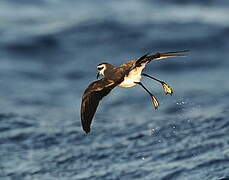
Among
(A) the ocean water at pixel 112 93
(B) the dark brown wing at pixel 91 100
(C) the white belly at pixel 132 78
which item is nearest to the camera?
(B) the dark brown wing at pixel 91 100

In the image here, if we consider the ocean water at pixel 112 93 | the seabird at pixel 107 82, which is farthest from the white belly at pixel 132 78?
the ocean water at pixel 112 93

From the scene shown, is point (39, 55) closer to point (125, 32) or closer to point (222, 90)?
point (125, 32)

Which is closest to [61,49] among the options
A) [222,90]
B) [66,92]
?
[66,92]

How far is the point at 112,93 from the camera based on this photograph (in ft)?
54.6

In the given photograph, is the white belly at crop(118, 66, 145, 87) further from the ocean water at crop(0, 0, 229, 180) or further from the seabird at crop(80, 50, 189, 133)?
the ocean water at crop(0, 0, 229, 180)

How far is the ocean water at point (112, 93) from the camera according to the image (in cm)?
1191

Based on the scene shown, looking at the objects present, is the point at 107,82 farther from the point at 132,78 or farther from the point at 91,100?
the point at 132,78

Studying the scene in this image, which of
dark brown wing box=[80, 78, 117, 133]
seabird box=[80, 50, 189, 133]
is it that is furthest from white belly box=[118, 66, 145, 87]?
dark brown wing box=[80, 78, 117, 133]

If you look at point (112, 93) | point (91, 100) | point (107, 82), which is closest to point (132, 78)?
point (107, 82)

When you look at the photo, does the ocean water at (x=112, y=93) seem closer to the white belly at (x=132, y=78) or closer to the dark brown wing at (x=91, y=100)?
the white belly at (x=132, y=78)

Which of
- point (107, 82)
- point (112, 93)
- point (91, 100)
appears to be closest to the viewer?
point (91, 100)

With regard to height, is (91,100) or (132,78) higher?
(132,78)

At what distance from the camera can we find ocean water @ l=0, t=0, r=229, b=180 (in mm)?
11906

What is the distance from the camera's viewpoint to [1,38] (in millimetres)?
20312
